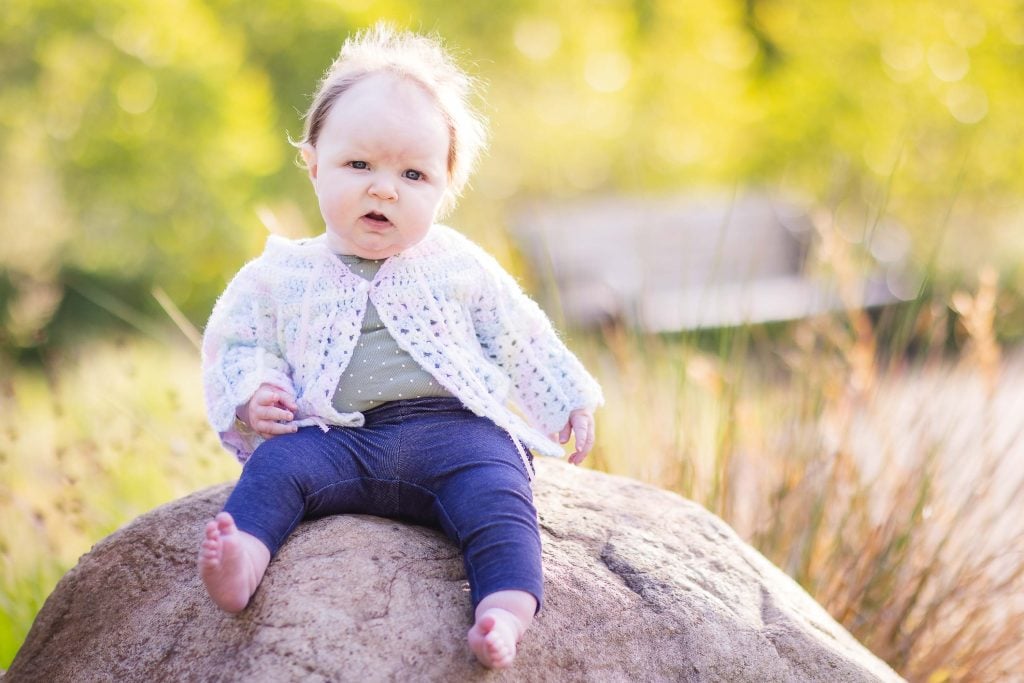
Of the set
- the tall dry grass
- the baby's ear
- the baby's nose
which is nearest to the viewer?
the baby's nose

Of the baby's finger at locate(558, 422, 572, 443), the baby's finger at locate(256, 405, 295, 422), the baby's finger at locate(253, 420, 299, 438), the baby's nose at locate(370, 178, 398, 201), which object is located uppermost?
the baby's nose at locate(370, 178, 398, 201)

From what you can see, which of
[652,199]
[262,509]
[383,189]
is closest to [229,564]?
[262,509]

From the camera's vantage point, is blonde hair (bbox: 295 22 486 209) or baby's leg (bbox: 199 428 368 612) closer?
baby's leg (bbox: 199 428 368 612)

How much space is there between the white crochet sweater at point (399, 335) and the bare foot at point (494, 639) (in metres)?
0.56

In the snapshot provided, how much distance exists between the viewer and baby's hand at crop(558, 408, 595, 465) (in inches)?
101

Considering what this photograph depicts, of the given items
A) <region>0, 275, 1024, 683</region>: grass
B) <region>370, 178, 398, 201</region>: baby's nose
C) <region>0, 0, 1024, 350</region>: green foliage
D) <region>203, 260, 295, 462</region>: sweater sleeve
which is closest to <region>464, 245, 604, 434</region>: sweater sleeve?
<region>370, 178, 398, 201</region>: baby's nose

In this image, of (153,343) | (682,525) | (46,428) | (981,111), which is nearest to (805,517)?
(682,525)

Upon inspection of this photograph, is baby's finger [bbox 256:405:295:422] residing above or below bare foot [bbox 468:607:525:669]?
above

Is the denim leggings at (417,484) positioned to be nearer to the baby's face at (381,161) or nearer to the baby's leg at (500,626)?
the baby's leg at (500,626)

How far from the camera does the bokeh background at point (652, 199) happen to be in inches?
127

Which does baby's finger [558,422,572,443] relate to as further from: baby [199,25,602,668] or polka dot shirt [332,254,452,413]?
polka dot shirt [332,254,452,413]

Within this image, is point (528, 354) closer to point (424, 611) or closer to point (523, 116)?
point (424, 611)

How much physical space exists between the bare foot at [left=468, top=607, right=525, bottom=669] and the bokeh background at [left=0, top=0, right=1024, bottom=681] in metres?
1.42

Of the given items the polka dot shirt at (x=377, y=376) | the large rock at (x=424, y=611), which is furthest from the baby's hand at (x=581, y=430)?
the polka dot shirt at (x=377, y=376)
